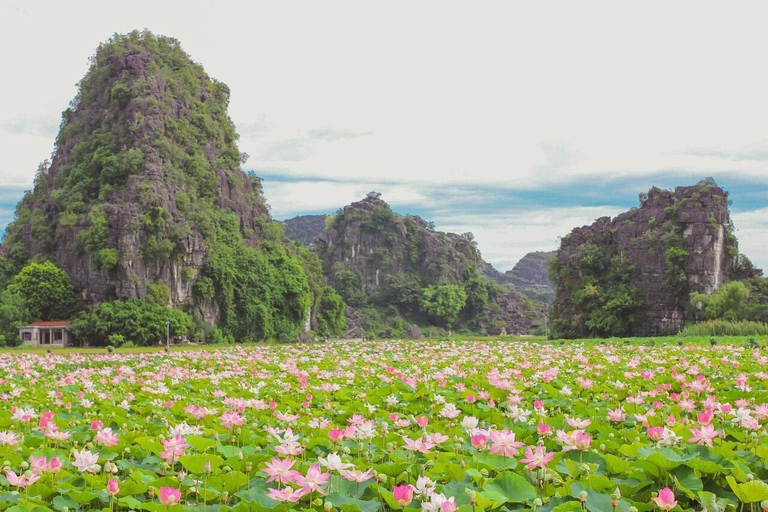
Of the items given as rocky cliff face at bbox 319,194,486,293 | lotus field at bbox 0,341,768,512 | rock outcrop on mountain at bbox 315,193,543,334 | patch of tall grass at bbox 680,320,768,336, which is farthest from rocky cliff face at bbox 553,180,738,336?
rocky cliff face at bbox 319,194,486,293

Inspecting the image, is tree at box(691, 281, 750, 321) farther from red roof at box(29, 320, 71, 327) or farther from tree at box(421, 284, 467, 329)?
tree at box(421, 284, 467, 329)

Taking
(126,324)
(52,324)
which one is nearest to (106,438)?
(126,324)

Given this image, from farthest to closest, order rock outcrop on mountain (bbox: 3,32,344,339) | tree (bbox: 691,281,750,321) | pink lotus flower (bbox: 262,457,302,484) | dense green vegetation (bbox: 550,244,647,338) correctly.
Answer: dense green vegetation (bbox: 550,244,647,338) < rock outcrop on mountain (bbox: 3,32,344,339) < tree (bbox: 691,281,750,321) < pink lotus flower (bbox: 262,457,302,484)

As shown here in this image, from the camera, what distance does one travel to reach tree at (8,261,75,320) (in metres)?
55.9

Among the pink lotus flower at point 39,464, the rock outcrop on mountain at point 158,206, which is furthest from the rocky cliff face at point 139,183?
the pink lotus flower at point 39,464

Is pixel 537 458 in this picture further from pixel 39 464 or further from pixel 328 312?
pixel 328 312

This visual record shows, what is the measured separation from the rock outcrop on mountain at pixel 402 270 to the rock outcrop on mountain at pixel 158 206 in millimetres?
39988

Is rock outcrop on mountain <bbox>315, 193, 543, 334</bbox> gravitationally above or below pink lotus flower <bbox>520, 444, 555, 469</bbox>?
below

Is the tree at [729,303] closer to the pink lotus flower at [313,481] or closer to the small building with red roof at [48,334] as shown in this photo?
the small building with red roof at [48,334]

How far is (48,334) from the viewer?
54.4 meters

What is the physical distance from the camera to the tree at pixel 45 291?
55.9 metres

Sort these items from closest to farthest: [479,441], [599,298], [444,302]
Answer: [479,441]
[599,298]
[444,302]

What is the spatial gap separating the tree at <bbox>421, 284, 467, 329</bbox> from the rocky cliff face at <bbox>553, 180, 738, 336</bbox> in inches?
1908

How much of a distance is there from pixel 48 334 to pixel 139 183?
14.2 meters
